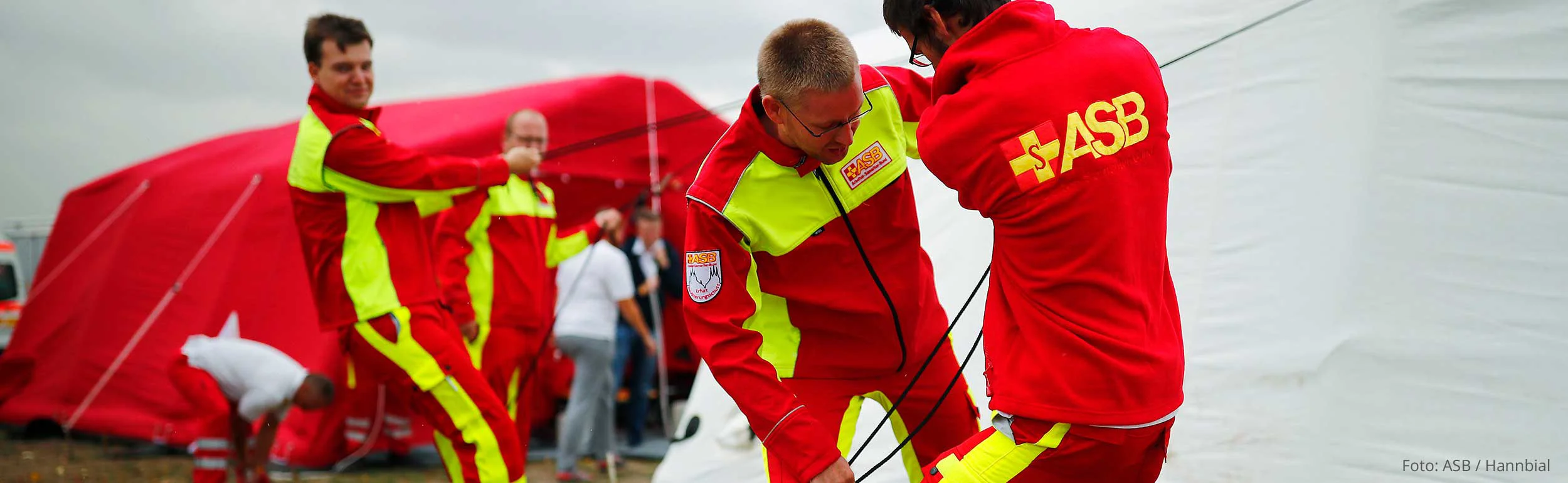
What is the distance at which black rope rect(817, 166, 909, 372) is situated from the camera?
2.67m

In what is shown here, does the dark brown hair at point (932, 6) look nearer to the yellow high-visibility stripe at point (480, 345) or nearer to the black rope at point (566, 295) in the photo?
the black rope at point (566, 295)

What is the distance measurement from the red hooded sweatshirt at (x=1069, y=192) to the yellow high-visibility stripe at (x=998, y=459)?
0.22 feet

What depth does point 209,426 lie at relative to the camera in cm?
560

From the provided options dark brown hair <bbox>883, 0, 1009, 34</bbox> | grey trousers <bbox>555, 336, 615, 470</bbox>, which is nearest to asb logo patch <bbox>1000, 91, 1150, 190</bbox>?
dark brown hair <bbox>883, 0, 1009, 34</bbox>

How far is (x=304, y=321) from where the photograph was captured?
749cm

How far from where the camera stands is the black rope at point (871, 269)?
2.67 meters

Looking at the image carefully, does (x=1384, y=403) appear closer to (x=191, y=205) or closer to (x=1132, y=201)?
(x=1132, y=201)

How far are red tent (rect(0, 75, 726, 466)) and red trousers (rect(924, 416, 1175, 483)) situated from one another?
5.39 meters

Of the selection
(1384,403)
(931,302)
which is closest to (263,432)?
(931,302)

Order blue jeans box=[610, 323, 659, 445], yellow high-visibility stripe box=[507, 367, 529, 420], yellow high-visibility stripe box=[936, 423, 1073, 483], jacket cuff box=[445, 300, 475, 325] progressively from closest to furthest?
yellow high-visibility stripe box=[936, 423, 1073, 483] → jacket cuff box=[445, 300, 475, 325] → yellow high-visibility stripe box=[507, 367, 529, 420] → blue jeans box=[610, 323, 659, 445]

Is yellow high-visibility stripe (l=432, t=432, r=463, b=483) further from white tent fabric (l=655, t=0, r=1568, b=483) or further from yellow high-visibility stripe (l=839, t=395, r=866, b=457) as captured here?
white tent fabric (l=655, t=0, r=1568, b=483)

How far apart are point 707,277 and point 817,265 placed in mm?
343

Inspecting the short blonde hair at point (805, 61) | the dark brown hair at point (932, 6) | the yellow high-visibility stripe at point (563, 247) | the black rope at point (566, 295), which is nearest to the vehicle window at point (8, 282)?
the black rope at point (566, 295)

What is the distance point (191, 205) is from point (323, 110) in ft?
17.6
